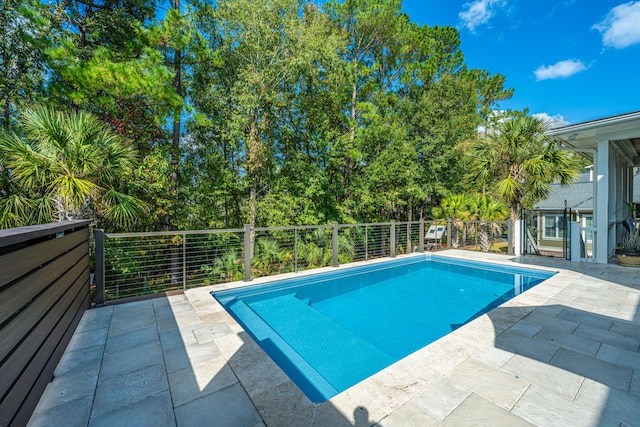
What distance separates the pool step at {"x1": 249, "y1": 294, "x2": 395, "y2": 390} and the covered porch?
263 inches

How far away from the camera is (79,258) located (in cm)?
358

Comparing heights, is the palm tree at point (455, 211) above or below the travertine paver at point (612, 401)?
above

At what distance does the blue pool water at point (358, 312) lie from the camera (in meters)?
3.08

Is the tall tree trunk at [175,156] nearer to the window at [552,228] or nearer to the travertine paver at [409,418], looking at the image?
the travertine paver at [409,418]

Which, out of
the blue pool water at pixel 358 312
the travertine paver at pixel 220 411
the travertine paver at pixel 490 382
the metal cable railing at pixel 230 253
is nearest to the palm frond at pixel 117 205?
the metal cable railing at pixel 230 253

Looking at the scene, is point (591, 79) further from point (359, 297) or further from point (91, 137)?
point (91, 137)

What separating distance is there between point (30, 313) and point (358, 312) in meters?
3.92

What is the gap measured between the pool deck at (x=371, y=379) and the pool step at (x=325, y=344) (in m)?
0.53

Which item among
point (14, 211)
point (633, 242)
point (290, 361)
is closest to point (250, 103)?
point (14, 211)

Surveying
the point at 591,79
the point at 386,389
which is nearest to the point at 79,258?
the point at 386,389

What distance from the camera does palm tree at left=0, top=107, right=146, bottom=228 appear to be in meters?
4.18

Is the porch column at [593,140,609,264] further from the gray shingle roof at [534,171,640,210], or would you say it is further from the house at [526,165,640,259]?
the gray shingle roof at [534,171,640,210]

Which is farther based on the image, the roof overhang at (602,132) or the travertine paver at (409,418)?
the roof overhang at (602,132)

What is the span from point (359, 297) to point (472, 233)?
8.87m
